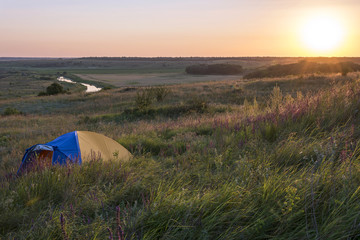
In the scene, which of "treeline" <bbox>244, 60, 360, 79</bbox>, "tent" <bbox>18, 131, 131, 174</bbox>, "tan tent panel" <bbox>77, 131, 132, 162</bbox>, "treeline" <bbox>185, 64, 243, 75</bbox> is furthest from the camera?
"treeline" <bbox>185, 64, 243, 75</bbox>

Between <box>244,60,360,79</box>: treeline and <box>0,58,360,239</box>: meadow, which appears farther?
<box>244,60,360,79</box>: treeline

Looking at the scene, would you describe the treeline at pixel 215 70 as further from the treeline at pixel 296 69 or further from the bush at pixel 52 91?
the bush at pixel 52 91

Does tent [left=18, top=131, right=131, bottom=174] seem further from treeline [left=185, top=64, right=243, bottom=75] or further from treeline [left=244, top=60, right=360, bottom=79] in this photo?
treeline [left=185, top=64, right=243, bottom=75]

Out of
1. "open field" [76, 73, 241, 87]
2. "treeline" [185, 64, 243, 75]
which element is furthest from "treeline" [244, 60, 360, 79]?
"treeline" [185, 64, 243, 75]

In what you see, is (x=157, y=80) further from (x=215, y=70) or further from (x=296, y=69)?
(x=215, y=70)

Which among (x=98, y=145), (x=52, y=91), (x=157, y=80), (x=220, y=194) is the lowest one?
(x=52, y=91)

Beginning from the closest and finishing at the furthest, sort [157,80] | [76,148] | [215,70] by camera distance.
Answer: [76,148]
[157,80]
[215,70]

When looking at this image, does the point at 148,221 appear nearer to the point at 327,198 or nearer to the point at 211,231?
the point at 211,231

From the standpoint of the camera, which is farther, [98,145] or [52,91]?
[52,91]

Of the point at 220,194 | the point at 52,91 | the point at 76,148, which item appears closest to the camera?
the point at 220,194

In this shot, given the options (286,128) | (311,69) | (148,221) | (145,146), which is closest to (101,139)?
(145,146)

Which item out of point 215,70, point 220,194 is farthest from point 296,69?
point 220,194

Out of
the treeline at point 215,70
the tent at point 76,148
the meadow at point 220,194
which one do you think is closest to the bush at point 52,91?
the tent at point 76,148

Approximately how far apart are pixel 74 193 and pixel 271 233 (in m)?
2.10
